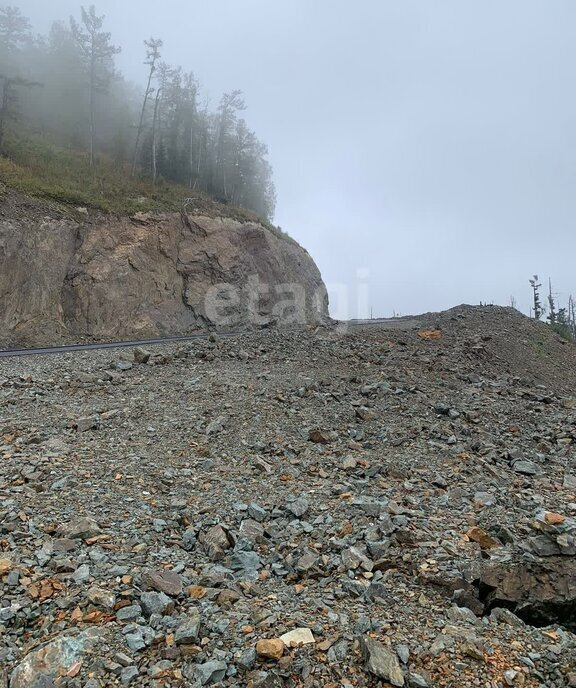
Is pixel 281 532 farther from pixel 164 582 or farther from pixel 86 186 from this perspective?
pixel 86 186

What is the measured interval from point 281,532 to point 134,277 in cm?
2066

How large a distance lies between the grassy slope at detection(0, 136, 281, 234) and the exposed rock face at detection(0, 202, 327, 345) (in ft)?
3.38

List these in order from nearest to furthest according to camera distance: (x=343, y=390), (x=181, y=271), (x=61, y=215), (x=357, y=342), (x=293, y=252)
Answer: (x=343, y=390) < (x=357, y=342) < (x=61, y=215) < (x=181, y=271) < (x=293, y=252)

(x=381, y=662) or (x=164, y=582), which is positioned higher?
(x=164, y=582)

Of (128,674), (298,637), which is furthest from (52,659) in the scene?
(298,637)

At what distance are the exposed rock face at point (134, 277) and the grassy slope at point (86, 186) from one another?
1030 mm

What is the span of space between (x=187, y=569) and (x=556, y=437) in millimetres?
7690

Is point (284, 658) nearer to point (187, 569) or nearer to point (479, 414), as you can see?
point (187, 569)

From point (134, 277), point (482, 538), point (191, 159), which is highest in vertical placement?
point (191, 159)

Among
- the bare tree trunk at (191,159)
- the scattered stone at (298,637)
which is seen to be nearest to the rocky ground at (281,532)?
the scattered stone at (298,637)

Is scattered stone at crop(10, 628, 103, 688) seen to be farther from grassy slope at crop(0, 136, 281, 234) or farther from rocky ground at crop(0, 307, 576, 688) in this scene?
grassy slope at crop(0, 136, 281, 234)

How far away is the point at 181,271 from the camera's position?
25.9m

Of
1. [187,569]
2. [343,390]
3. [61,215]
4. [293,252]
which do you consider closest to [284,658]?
[187,569]

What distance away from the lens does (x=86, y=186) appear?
1024 inches
